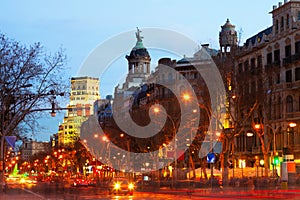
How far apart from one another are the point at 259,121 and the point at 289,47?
1108 centimetres

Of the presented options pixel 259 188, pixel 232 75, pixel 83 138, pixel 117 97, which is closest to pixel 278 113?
pixel 232 75

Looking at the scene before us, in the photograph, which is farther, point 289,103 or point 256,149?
point 256,149

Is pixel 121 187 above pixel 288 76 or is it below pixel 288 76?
below

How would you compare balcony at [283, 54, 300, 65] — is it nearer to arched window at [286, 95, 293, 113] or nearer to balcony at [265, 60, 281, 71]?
balcony at [265, 60, 281, 71]

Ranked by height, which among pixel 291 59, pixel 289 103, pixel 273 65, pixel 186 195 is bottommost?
pixel 186 195

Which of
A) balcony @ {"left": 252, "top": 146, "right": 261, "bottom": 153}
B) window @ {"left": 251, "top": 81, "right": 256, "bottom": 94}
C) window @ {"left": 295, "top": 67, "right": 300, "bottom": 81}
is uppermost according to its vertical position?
window @ {"left": 295, "top": 67, "right": 300, "bottom": 81}

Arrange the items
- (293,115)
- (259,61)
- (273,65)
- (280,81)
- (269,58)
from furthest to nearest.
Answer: (259,61) → (269,58) → (273,65) → (280,81) → (293,115)

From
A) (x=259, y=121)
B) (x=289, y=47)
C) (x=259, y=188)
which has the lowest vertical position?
(x=259, y=188)

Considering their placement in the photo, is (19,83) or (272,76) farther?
(272,76)

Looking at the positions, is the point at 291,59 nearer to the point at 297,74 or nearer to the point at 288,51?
the point at 297,74

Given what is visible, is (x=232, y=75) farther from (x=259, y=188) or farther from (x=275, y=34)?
(x=275, y=34)

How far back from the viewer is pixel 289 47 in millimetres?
77938

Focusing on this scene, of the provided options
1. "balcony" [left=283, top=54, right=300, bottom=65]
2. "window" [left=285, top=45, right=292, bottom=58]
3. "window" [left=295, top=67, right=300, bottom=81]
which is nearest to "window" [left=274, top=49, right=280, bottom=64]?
"window" [left=285, top=45, right=292, bottom=58]

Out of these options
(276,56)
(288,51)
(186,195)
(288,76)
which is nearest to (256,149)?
(288,76)
